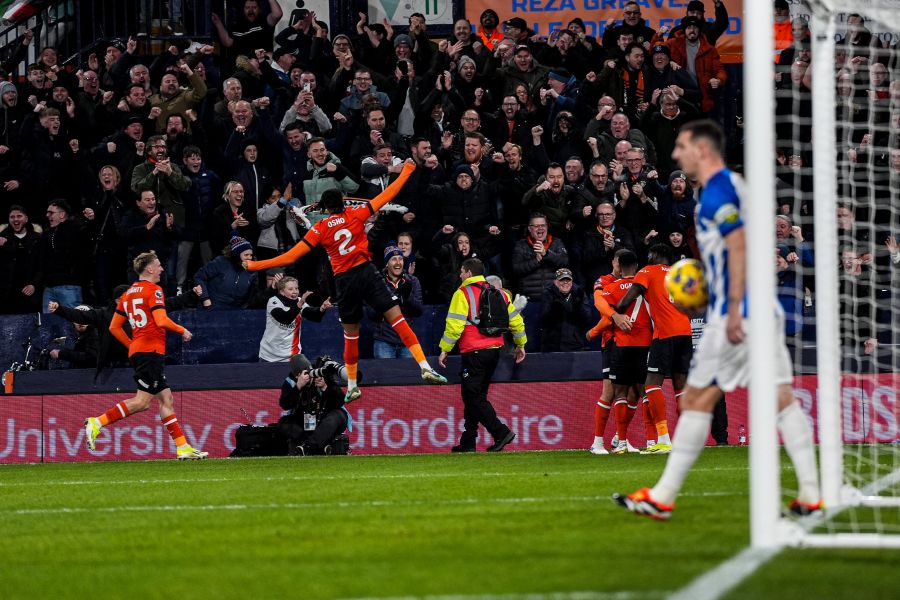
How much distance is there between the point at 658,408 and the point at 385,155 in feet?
18.5

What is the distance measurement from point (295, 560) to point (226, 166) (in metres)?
14.0

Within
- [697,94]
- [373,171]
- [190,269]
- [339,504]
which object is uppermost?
[697,94]

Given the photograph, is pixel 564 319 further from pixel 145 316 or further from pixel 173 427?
pixel 145 316

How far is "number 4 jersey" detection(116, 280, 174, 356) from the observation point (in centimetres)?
1603

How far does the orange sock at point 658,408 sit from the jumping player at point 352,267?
2494 millimetres

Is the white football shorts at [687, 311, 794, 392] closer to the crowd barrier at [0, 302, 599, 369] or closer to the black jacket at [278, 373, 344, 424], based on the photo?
the black jacket at [278, 373, 344, 424]

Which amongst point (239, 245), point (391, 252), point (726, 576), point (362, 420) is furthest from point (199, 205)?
point (726, 576)

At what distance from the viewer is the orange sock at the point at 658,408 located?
15.1 metres

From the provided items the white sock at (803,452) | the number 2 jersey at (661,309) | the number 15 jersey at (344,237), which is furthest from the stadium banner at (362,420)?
the white sock at (803,452)

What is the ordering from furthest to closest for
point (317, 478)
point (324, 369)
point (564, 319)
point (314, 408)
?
point (564, 319) < point (314, 408) < point (324, 369) < point (317, 478)

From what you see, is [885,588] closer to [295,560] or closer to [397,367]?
[295,560]

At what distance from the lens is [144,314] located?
16109 millimetres

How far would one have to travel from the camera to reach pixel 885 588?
17.1ft

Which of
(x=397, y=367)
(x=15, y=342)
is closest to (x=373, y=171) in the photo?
(x=397, y=367)
